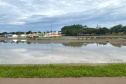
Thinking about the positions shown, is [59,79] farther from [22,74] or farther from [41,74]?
[22,74]

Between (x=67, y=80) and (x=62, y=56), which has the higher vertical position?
(x=67, y=80)

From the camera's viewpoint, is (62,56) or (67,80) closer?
(67,80)

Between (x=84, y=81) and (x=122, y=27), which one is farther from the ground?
(x=122, y=27)

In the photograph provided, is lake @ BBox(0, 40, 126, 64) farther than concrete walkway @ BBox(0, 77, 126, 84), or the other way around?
lake @ BBox(0, 40, 126, 64)

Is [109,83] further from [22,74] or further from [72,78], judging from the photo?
[22,74]

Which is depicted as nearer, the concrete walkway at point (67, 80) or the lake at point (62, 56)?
the concrete walkway at point (67, 80)

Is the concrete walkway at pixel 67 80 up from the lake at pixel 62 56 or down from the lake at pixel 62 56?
up

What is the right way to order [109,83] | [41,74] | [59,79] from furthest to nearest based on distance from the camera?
[41,74]
[59,79]
[109,83]

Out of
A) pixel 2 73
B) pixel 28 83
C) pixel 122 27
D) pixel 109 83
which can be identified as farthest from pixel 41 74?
pixel 122 27

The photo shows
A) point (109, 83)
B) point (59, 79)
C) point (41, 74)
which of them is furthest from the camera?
point (41, 74)

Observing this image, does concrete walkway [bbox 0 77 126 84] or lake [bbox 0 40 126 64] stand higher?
concrete walkway [bbox 0 77 126 84]

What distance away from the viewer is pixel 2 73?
17.7 feet

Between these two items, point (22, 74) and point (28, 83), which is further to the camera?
point (22, 74)

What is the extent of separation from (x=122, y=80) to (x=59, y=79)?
250 cm
